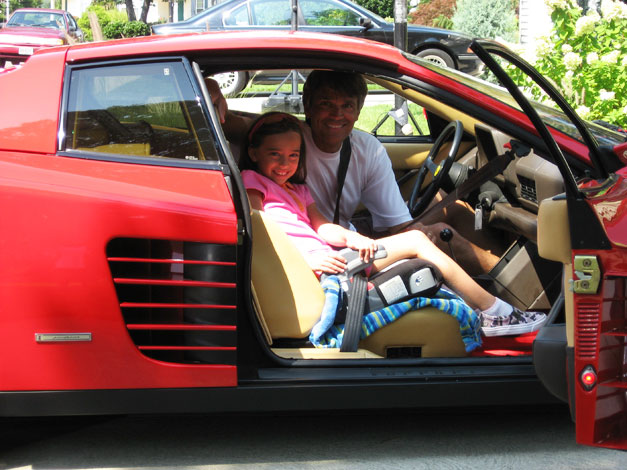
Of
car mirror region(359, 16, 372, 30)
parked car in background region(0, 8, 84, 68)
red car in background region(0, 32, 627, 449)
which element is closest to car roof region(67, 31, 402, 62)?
red car in background region(0, 32, 627, 449)

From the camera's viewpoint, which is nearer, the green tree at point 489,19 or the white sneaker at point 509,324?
the white sneaker at point 509,324

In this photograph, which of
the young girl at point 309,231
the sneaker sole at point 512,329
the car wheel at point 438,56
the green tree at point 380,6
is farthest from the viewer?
the green tree at point 380,6

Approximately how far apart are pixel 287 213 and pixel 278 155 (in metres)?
0.23

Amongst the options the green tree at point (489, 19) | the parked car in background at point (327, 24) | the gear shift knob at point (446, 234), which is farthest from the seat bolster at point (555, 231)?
the green tree at point (489, 19)

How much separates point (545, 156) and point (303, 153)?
3.23 feet

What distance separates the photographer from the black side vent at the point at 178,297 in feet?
8.49

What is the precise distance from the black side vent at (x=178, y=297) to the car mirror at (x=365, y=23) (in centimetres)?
1042

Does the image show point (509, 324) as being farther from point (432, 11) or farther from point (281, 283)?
point (432, 11)

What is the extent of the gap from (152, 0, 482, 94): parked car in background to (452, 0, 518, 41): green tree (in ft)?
25.5

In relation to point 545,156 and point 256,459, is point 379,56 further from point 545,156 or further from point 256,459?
point 256,459

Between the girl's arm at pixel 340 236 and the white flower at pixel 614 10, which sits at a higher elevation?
the white flower at pixel 614 10

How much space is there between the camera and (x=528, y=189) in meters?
3.59

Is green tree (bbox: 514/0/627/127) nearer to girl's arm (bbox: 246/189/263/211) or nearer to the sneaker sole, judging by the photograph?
the sneaker sole

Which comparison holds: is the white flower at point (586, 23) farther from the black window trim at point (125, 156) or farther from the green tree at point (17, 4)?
the green tree at point (17, 4)
